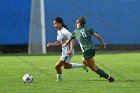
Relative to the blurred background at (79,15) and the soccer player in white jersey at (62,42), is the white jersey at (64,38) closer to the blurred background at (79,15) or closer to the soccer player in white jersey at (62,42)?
the soccer player in white jersey at (62,42)

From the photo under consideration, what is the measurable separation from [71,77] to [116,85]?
2589 mm

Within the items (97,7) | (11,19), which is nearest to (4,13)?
(11,19)

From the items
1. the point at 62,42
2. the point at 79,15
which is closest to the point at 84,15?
the point at 79,15

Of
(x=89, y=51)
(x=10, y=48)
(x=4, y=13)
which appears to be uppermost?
(x=4, y=13)

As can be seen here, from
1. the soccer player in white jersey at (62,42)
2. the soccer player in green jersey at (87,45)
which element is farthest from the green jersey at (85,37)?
the soccer player in white jersey at (62,42)

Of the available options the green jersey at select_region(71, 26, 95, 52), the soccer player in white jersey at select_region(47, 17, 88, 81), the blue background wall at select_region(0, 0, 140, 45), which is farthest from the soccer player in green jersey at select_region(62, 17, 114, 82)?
the blue background wall at select_region(0, 0, 140, 45)

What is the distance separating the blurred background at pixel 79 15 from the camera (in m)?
29.4

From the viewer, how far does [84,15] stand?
3088 cm

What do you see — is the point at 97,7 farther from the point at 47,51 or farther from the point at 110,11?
the point at 47,51

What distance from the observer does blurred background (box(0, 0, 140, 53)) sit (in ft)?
96.3

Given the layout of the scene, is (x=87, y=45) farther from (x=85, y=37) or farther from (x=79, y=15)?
(x=79, y=15)

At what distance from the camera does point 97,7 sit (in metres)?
31.0

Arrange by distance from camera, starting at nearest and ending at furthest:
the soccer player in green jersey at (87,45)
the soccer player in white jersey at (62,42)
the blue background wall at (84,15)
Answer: the soccer player in green jersey at (87,45), the soccer player in white jersey at (62,42), the blue background wall at (84,15)

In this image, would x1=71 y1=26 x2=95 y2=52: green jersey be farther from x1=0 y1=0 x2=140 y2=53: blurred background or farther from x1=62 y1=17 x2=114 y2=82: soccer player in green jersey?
x1=0 y1=0 x2=140 y2=53: blurred background
